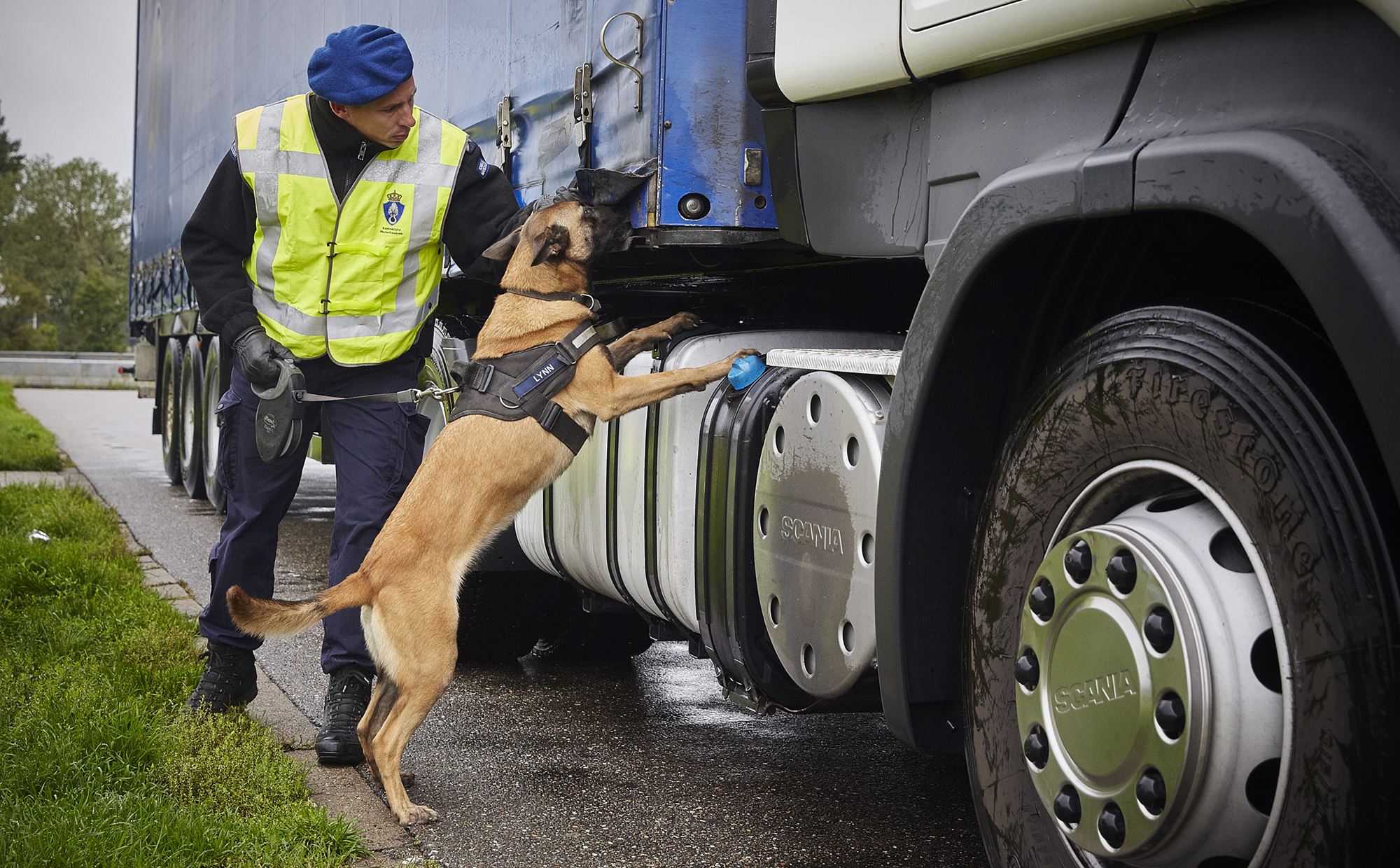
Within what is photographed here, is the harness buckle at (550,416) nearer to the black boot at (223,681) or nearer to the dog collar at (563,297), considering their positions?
the dog collar at (563,297)

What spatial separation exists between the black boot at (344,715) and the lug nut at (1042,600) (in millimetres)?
2323

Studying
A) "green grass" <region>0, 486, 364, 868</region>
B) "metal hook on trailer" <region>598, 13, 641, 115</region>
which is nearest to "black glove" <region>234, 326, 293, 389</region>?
"green grass" <region>0, 486, 364, 868</region>

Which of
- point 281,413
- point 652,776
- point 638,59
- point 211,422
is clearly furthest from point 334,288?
point 211,422

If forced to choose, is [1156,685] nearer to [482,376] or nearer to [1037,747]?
[1037,747]

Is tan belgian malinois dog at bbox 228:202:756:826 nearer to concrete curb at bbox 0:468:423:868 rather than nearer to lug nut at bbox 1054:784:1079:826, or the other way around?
concrete curb at bbox 0:468:423:868

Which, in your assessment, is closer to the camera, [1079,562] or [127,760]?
[1079,562]

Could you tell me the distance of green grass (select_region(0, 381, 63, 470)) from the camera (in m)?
11.1

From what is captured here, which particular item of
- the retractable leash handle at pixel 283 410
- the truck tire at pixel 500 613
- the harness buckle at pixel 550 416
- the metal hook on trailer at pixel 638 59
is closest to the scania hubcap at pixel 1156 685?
the metal hook on trailer at pixel 638 59

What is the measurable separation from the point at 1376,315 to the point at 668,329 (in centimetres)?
252

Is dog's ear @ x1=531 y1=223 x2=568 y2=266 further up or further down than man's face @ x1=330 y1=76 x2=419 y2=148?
further down

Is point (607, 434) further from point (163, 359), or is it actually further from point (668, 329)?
point (163, 359)

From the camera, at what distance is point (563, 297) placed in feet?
12.2

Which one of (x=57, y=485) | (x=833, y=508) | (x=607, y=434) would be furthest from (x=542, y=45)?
(x=57, y=485)

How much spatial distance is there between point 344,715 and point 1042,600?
8.28 feet
